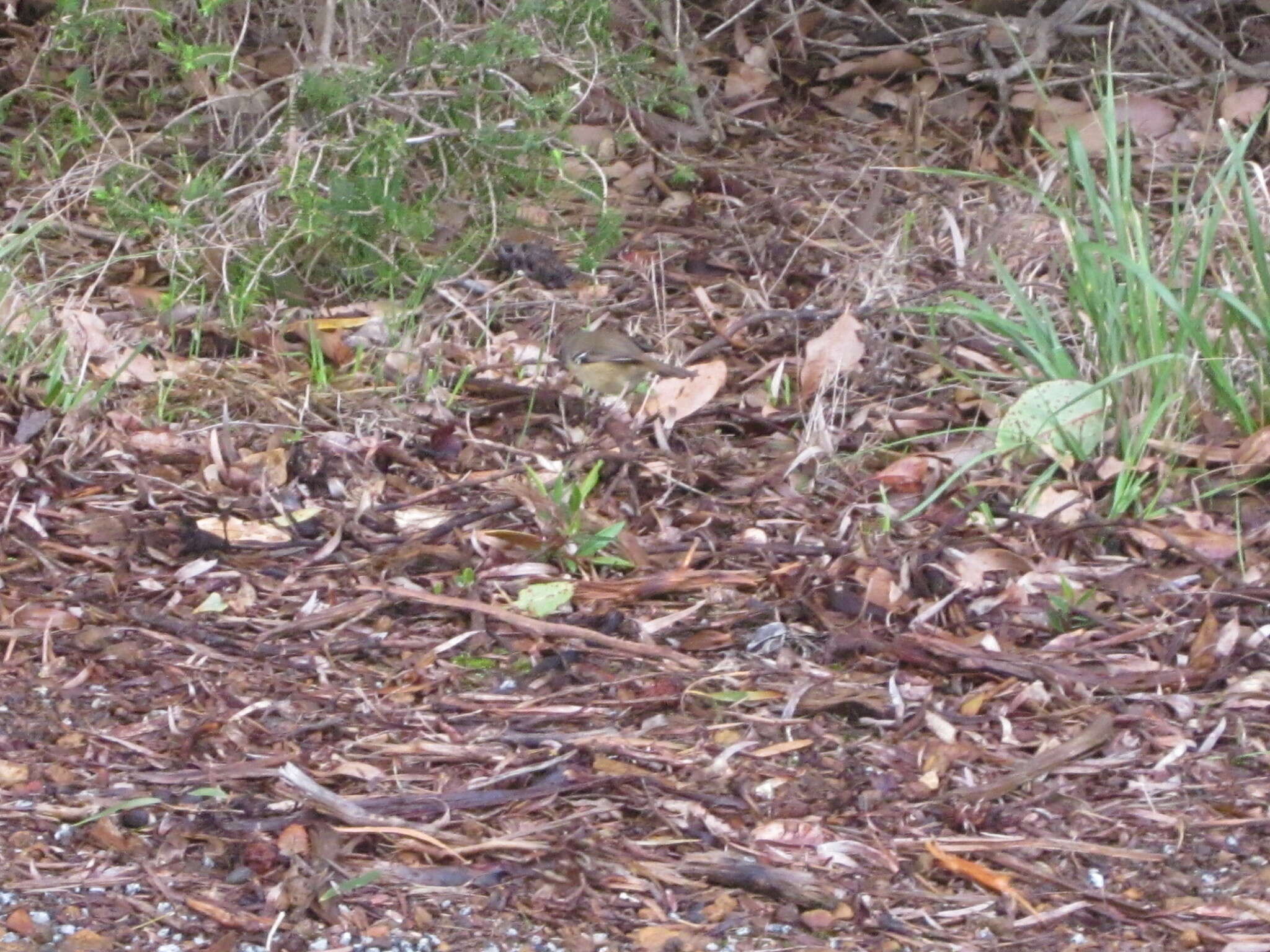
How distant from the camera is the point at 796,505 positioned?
356 centimetres

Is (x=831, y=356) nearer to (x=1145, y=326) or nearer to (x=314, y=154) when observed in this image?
(x=1145, y=326)

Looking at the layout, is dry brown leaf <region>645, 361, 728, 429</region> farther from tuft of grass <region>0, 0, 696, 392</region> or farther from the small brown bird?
tuft of grass <region>0, 0, 696, 392</region>

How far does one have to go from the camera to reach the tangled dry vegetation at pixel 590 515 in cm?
246

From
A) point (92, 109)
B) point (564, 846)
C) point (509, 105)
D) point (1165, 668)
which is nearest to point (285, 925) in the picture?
point (564, 846)

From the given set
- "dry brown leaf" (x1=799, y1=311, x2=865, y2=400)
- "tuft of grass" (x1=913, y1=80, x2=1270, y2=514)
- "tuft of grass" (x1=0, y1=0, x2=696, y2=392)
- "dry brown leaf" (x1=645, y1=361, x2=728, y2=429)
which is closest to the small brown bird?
"dry brown leaf" (x1=645, y1=361, x2=728, y2=429)

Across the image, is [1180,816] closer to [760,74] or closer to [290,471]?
[290,471]

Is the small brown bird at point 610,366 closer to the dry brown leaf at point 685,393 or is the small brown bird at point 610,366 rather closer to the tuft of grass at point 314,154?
the dry brown leaf at point 685,393

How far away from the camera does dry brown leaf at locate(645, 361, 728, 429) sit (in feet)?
13.1

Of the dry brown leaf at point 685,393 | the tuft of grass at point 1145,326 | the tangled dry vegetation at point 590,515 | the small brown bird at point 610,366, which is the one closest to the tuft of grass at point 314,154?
the tangled dry vegetation at point 590,515

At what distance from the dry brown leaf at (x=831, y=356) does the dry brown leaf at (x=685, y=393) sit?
201 mm

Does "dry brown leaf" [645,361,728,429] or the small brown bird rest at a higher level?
the small brown bird

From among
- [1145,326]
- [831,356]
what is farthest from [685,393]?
[1145,326]

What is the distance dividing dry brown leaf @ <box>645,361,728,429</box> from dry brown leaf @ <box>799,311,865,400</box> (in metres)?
0.20

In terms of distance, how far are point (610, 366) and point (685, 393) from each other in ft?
0.65
